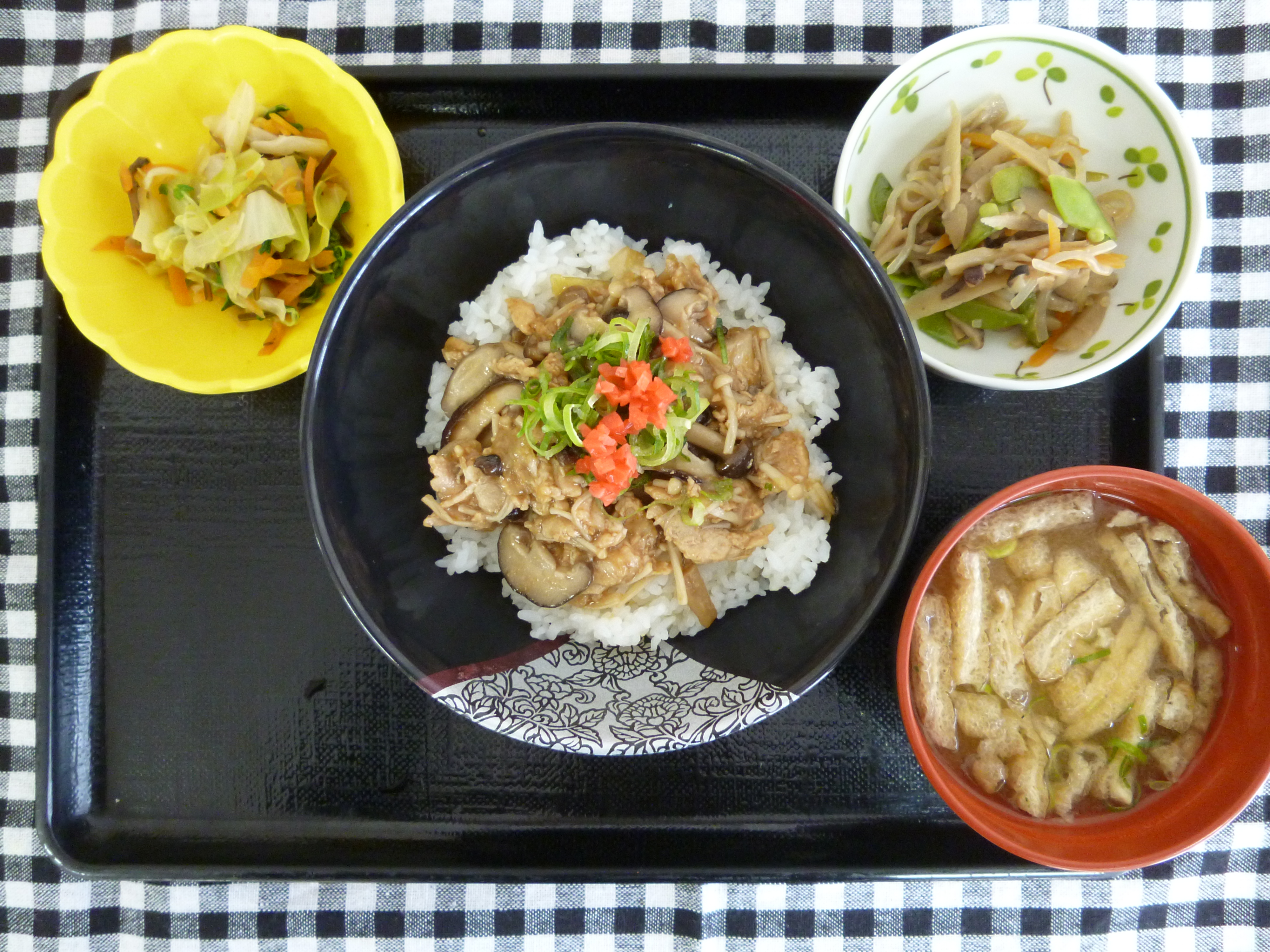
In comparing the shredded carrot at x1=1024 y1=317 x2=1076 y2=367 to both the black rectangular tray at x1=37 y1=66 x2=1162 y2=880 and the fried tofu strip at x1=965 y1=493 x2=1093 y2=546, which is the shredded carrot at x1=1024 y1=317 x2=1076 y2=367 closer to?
the black rectangular tray at x1=37 y1=66 x2=1162 y2=880

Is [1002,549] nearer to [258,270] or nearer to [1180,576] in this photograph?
[1180,576]

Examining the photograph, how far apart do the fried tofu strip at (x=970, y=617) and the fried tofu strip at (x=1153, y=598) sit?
370 mm

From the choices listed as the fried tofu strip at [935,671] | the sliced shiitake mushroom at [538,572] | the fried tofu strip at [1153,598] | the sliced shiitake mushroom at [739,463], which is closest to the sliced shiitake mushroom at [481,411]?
the sliced shiitake mushroom at [538,572]

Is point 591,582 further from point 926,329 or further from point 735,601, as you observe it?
point 926,329

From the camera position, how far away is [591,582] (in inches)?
84.4

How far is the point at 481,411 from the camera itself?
209 cm

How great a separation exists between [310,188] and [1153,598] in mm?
2604

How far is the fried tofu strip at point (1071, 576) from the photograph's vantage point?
2123 millimetres

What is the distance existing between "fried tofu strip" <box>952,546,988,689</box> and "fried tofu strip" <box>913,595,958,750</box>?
0.02 meters

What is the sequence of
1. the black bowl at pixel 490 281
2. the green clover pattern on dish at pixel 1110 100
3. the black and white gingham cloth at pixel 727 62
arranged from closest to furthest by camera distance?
the black bowl at pixel 490 281, the green clover pattern on dish at pixel 1110 100, the black and white gingham cloth at pixel 727 62

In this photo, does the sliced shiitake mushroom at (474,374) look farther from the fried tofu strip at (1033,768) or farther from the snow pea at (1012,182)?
the fried tofu strip at (1033,768)

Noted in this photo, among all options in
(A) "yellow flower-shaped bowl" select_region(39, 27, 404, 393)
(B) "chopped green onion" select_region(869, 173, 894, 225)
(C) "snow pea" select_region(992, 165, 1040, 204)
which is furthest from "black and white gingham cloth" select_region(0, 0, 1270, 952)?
(C) "snow pea" select_region(992, 165, 1040, 204)

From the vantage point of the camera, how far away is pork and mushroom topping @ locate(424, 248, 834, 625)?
6.47 feet

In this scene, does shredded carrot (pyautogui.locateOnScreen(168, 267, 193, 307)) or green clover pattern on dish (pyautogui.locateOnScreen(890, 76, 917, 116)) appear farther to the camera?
shredded carrot (pyautogui.locateOnScreen(168, 267, 193, 307))
